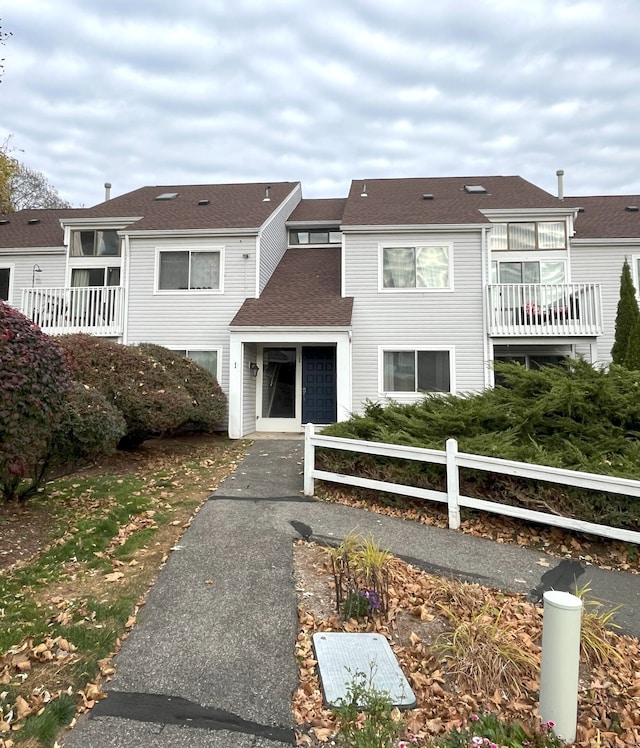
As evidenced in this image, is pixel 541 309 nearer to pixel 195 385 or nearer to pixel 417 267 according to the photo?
pixel 417 267

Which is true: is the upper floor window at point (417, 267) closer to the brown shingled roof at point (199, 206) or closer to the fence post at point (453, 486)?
the brown shingled roof at point (199, 206)

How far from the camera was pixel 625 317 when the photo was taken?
11.9m

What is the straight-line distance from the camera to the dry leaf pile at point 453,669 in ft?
8.23

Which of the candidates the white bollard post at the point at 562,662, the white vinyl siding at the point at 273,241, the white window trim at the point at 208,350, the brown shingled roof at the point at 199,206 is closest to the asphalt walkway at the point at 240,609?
the white bollard post at the point at 562,662

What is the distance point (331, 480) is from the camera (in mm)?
6562

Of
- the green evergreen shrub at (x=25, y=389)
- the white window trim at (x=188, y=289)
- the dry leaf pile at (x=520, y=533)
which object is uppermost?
the white window trim at (x=188, y=289)

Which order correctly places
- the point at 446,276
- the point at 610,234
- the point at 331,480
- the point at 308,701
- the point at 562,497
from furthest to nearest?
the point at 610,234 < the point at 446,276 < the point at 331,480 < the point at 562,497 < the point at 308,701

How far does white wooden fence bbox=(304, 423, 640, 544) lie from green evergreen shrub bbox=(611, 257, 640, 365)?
27.2 ft

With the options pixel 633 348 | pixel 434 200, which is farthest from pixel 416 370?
pixel 434 200

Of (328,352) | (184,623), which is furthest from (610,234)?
(184,623)

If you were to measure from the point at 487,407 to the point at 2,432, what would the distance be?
6060 mm

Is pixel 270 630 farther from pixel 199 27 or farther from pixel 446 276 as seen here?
pixel 446 276

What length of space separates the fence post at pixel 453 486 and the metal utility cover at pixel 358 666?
2.57 metres

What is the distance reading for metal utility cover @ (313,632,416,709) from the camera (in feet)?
8.75
